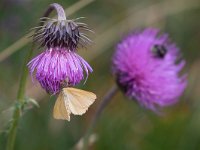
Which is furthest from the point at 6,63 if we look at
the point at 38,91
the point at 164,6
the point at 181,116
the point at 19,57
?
A: the point at 164,6

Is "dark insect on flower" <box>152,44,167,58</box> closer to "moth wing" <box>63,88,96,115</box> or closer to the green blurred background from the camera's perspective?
the green blurred background

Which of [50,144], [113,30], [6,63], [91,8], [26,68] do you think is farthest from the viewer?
[91,8]

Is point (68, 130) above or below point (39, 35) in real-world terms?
below

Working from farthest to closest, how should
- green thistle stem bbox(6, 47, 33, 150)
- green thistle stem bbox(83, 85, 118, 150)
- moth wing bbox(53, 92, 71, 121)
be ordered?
green thistle stem bbox(83, 85, 118, 150)
green thistle stem bbox(6, 47, 33, 150)
moth wing bbox(53, 92, 71, 121)

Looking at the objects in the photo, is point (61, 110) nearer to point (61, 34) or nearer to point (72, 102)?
point (72, 102)

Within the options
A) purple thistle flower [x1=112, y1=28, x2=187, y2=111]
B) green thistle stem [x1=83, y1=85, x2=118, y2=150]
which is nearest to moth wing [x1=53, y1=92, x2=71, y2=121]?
green thistle stem [x1=83, y1=85, x2=118, y2=150]

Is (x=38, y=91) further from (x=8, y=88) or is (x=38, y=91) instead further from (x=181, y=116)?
(x=181, y=116)
